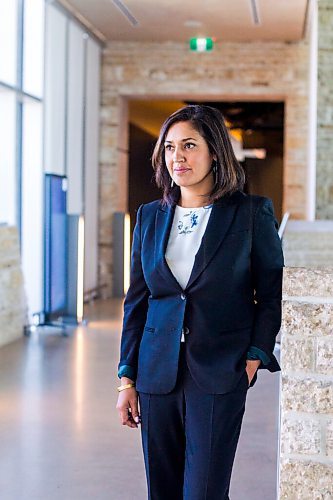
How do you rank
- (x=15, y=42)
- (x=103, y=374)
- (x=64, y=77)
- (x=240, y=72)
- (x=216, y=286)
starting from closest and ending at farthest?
(x=216, y=286)
(x=103, y=374)
(x=15, y=42)
(x=64, y=77)
(x=240, y=72)

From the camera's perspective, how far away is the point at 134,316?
2.21m

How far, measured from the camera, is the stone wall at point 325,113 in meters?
8.44

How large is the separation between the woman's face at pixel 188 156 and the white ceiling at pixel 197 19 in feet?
24.4

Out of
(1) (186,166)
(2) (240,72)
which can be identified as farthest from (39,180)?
(1) (186,166)

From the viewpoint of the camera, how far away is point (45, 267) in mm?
8273

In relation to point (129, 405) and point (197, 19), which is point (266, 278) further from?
point (197, 19)

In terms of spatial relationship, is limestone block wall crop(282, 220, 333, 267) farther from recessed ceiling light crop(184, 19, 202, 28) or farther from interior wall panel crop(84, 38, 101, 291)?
interior wall panel crop(84, 38, 101, 291)

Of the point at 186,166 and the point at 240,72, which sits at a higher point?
the point at 240,72

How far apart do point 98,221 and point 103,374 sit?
560 cm

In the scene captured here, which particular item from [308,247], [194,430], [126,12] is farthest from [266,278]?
[126,12]

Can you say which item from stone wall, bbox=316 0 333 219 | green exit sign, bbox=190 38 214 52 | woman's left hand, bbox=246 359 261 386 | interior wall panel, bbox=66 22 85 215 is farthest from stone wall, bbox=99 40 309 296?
woman's left hand, bbox=246 359 261 386

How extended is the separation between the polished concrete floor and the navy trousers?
62.6 inches

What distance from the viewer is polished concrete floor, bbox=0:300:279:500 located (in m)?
3.74

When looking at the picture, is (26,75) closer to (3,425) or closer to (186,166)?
(3,425)
